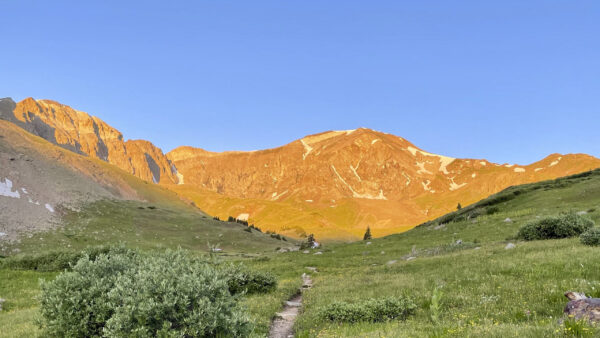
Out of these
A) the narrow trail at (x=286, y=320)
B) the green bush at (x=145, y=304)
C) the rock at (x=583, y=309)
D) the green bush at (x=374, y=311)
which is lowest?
the narrow trail at (x=286, y=320)

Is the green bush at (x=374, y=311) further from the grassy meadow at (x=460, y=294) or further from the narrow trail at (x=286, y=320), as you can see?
the narrow trail at (x=286, y=320)

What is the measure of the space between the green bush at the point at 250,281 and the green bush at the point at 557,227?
19.8m

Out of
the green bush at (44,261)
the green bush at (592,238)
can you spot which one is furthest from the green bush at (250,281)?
the green bush at (44,261)

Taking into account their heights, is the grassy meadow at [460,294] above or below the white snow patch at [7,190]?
below

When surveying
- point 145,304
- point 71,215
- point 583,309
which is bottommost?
point 583,309

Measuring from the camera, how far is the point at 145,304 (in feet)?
22.5

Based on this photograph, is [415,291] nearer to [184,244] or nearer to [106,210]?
[184,244]

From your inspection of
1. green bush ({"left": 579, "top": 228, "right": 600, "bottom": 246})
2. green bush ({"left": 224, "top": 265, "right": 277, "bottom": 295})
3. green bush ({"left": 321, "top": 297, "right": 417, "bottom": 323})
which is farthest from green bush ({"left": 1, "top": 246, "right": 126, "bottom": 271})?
green bush ({"left": 579, "top": 228, "right": 600, "bottom": 246})

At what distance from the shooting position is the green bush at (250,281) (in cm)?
1811

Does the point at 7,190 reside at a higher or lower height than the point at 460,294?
higher

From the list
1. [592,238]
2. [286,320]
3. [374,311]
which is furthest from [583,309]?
[592,238]

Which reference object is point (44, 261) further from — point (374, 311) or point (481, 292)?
point (481, 292)

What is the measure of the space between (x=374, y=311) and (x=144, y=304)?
783 centimetres

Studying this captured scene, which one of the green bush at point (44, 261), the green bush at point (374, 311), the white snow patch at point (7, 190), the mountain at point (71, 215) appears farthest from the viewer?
the white snow patch at point (7, 190)
